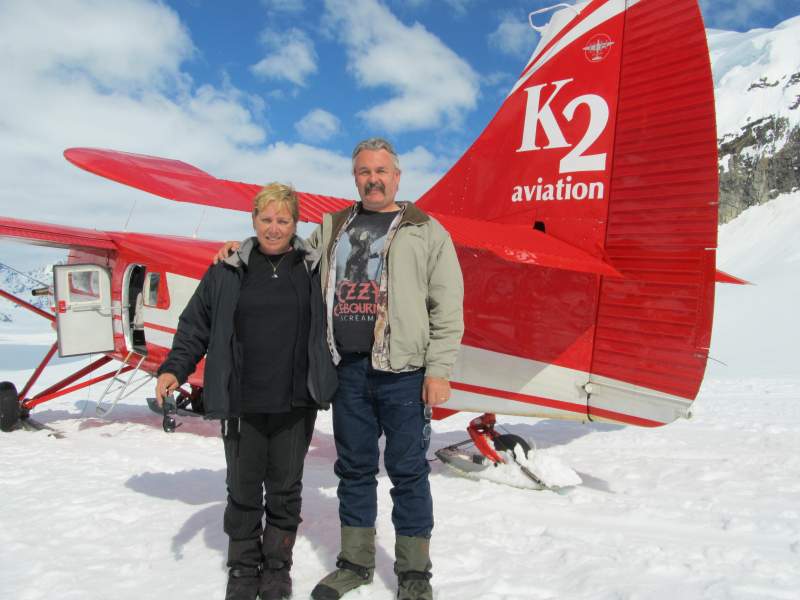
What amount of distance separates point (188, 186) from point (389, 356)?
2.17 metres

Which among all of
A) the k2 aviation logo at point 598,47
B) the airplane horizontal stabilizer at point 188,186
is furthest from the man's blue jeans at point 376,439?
the k2 aviation logo at point 598,47

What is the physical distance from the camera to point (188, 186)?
3.81 metres

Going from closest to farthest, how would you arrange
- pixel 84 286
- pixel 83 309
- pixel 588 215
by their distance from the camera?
pixel 588 215 < pixel 83 309 < pixel 84 286

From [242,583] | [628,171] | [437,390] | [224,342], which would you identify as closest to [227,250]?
[224,342]

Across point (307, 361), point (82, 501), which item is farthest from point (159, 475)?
point (307, 361)

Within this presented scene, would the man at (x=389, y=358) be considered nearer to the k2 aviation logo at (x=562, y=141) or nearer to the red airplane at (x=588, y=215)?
the red airplane at (x=588, y=215)

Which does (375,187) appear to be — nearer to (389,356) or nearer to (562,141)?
(389,356)

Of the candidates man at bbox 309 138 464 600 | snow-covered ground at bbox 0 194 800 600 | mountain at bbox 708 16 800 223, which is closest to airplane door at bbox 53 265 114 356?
snow-covered ground at bbox 0 194 800 600

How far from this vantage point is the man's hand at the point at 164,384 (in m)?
2.51

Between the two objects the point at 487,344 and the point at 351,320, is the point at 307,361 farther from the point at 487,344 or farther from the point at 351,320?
the point at 487,344

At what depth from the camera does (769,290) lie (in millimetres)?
28125

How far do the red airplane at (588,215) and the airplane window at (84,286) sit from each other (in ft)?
8.71

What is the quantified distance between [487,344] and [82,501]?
9.97 ft

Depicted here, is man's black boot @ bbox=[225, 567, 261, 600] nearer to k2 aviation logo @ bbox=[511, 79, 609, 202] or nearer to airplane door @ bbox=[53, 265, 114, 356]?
k2 aviation logo @ bbox=[511, 79, 609, 202]
